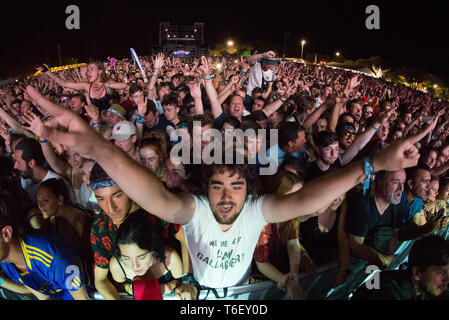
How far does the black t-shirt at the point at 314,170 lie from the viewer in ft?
9.53

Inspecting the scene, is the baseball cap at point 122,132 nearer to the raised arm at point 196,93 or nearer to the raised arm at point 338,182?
the raised arm at point 196,93

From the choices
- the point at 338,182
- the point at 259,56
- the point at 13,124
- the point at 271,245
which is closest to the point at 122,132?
the point at 13,124

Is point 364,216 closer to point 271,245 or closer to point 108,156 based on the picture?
point 271,245

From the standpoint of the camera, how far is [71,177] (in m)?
2.75

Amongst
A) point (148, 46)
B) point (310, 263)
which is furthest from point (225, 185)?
point (148, 46)

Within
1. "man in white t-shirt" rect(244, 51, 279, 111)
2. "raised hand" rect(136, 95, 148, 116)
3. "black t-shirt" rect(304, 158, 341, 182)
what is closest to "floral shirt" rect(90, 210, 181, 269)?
"black t-shirt" rect(304, 158, 341, 182)

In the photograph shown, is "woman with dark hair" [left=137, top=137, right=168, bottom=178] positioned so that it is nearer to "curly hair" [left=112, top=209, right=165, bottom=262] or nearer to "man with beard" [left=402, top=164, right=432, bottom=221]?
"curly hair" [left=112, top=209, right=165, bottom=262]

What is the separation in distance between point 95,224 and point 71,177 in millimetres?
997

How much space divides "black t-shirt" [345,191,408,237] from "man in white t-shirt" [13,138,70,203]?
7.64 feet

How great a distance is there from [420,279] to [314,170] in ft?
4.25

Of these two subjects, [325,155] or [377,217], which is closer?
[377,217]

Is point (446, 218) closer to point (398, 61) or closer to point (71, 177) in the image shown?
point (71, 177)

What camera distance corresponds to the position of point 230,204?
5.74 ft

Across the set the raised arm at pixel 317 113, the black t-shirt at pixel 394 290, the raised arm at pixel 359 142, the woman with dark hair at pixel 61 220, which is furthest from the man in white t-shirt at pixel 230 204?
the raised arm at pixel 317 113
